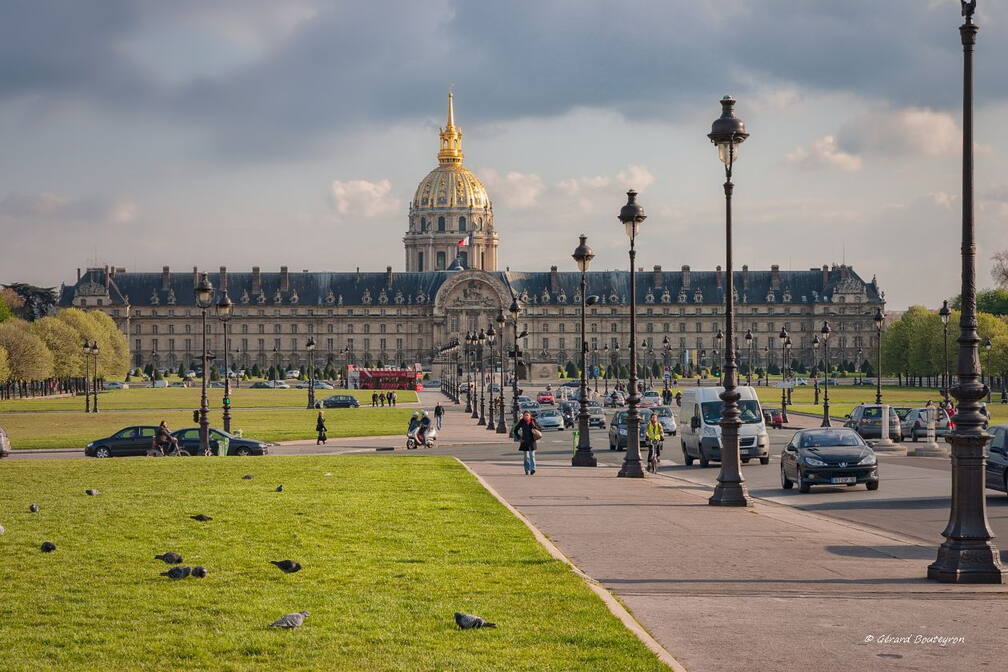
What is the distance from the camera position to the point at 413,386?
133 metres

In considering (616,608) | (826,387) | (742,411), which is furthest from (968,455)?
(826,387)

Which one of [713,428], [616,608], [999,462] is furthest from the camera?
[713,428]

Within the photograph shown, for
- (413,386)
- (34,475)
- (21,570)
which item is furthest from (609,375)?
(21,570)

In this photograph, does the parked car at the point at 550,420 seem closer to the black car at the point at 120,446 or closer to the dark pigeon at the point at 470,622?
the black car at the point at 120,446

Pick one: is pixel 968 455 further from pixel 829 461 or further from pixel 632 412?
pixel 632 412

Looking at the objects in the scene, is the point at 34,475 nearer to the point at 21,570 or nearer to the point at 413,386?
the point at 21,570

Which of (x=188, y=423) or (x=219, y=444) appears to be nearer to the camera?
(x=219, y=444)

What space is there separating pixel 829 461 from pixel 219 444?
19.4 meters

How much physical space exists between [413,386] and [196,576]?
12089 centimetres

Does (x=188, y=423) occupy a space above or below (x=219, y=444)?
below

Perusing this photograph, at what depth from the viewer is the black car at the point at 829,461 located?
26484mm

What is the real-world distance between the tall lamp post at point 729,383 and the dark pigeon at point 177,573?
11.9 metres

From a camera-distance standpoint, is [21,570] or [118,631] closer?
[118,631]

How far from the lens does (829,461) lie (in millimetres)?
26625
